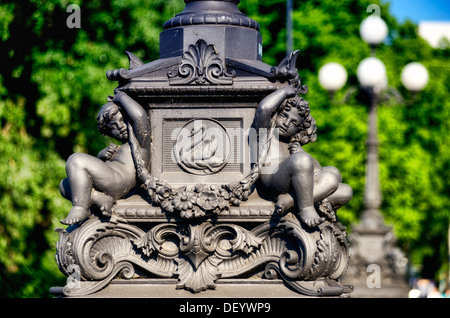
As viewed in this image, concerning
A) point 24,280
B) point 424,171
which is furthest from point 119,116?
point 424,171

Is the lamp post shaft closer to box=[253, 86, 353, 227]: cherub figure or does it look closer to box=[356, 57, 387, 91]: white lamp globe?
box=[356, 57, 387, 91]: white lamp globe

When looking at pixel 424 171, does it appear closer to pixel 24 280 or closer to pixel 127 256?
pixel 24 280

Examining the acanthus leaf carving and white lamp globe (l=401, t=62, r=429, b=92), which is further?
white lamp globe (l=401, t=62, r=429, b=92)

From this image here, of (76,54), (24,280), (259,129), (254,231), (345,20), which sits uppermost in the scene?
(345,20)

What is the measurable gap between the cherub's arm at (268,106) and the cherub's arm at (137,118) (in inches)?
30.3

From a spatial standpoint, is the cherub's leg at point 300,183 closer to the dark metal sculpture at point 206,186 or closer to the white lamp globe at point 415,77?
the dark metal sculpture at point 206,186

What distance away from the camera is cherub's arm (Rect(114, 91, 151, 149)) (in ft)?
24.9

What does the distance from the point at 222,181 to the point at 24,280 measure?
464 inches

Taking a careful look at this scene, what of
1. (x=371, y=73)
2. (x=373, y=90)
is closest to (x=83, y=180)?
(x=371, y=73)

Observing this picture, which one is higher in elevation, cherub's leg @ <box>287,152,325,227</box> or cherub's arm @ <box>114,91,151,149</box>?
cherub's arm @ <box>114,91,151,149</box>

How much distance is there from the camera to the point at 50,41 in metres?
20.1

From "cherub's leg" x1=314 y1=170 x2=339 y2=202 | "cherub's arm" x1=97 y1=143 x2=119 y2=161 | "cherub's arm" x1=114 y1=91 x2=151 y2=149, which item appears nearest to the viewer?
"cherub's leg" x1=314 y1=170 x2=339 y2=202

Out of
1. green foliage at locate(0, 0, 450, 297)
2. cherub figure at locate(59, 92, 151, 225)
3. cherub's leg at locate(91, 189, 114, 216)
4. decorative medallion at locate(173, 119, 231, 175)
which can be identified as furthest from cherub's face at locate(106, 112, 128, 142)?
green foliage at locate(0, 0, 450, 297)
